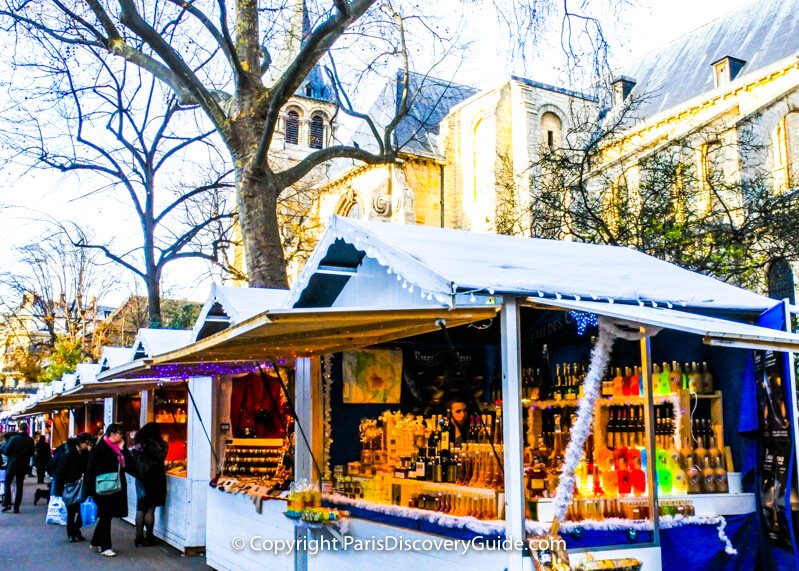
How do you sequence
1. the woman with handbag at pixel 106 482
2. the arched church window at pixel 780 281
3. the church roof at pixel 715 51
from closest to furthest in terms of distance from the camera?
the woman with handbag at pixel 106 482
the arched church window at pixel 780 281
the church roof at pixel 715 51

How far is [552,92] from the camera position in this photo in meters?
35.0

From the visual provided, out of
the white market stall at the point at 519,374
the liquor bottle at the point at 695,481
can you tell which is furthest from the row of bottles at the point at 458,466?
the liquor bottle at the point at 695,481

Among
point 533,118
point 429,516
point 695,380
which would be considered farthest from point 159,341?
point 533,118

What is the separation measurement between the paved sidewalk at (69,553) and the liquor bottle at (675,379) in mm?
5957

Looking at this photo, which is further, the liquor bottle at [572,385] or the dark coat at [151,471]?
the dark coat at [151,471]

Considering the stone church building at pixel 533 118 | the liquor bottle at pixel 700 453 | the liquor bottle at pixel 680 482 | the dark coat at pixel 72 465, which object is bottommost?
the dark coat at pixel 72 465

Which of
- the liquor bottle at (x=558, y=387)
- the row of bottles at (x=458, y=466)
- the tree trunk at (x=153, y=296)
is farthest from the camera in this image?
the tree trunk at (x=153, y=296)

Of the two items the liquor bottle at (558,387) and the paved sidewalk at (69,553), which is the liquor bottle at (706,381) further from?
the paved sidewalk at (69,553)

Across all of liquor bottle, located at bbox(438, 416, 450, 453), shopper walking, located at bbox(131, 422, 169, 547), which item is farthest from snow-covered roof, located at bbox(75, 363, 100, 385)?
liquor bottle, located at bbox(438, 416, 450, 453)

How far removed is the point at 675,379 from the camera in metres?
6.46

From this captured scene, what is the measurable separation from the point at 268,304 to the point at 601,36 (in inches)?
196

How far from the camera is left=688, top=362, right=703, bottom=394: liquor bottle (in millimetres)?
6371

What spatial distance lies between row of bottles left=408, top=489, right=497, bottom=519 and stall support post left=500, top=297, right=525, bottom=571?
541mm

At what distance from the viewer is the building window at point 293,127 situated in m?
47.1
